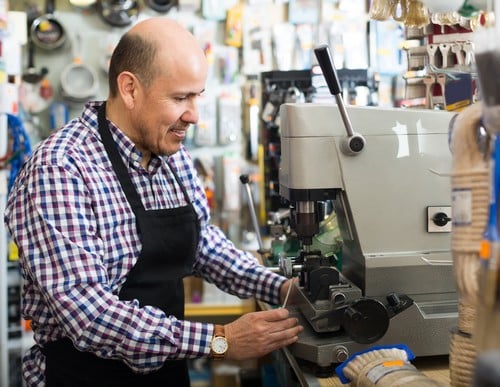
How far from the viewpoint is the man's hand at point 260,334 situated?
5.47ft

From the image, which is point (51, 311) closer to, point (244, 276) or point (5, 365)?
point (244, 276)

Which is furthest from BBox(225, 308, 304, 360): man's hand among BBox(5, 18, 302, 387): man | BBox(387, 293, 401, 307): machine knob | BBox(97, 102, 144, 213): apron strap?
BBox(97, 102, 144, 213): apron strap

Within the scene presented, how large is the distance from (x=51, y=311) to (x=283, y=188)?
0.69 meters

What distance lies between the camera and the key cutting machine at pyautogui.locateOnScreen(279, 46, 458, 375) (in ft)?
5.44

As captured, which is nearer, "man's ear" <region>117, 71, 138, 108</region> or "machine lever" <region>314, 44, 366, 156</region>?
"machine lever" <region>314, 44, 366, 156</region>

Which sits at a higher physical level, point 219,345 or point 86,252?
point 86,252

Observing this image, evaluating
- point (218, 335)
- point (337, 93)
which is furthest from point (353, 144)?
point (218, 335)

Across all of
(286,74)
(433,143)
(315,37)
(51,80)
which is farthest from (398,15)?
(51,80)

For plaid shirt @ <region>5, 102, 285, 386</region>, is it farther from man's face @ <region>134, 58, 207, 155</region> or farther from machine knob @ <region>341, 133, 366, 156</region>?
machine knob @ <region>341, 133, 366, 156</region>

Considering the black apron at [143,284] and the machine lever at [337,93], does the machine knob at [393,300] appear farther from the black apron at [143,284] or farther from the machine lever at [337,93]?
the black apron at [143,284]

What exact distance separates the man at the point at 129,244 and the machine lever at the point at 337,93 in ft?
1.37

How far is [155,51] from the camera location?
1.88 metres

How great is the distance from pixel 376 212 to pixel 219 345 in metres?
0.52

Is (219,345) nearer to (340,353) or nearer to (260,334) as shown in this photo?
(260,334)
